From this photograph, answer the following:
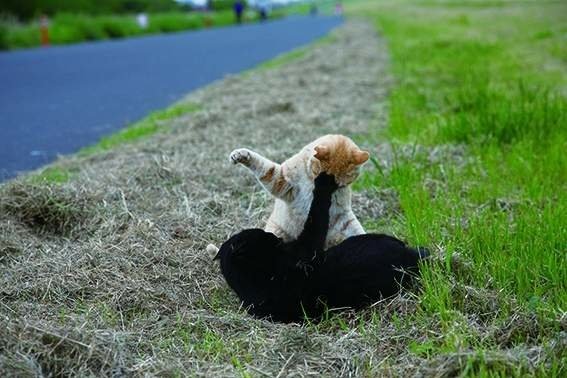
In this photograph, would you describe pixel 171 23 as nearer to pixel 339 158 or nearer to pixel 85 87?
pixel 85 87

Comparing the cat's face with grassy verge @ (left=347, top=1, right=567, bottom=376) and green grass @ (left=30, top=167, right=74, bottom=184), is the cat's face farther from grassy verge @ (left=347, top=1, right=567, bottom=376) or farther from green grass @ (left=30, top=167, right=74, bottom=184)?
green grass @ (left=30, top=167, right=74, bottom=184)

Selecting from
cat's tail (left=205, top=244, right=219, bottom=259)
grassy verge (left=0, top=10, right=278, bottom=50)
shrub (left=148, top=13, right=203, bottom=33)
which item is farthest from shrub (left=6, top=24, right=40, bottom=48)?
cat's tail (left=205, top=244, right=219, bottom=259)

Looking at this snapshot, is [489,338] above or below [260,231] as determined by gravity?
below

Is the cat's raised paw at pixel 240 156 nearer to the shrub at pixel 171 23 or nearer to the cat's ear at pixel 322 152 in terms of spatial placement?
the cat's ear at pixel 322 152

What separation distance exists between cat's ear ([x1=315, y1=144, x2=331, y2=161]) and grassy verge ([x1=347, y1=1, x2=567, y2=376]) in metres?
0.62

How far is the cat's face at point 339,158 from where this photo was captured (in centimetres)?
288

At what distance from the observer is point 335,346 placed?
2477 mm

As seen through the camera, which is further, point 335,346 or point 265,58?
point 265,58

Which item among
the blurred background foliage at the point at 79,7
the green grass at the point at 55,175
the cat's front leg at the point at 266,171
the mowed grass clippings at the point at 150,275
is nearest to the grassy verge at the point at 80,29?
the blurred background foliage at the point at 79,7

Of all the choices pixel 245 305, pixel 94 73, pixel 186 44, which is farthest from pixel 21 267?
pixel 186 44

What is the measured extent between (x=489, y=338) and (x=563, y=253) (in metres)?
0.80

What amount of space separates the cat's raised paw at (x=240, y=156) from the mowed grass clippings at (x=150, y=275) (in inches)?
22.6

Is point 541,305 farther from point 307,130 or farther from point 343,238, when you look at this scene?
point 307,130

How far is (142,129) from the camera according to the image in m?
7.02
